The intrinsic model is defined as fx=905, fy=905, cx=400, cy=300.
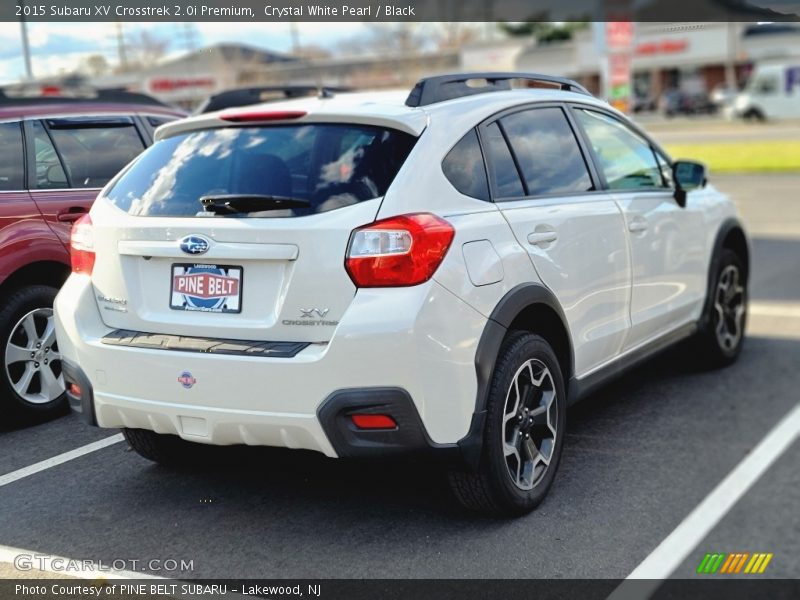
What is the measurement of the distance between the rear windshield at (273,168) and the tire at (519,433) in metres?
0.91

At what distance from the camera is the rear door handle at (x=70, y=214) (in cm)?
515

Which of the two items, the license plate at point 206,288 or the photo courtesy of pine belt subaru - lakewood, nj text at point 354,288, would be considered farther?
the license plate at point 206,288

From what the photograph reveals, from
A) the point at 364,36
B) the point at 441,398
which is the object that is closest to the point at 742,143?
the point at 364,36

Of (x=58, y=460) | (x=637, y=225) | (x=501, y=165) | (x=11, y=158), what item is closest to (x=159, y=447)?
(x=58, y=460)

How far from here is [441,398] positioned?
3.36 meters

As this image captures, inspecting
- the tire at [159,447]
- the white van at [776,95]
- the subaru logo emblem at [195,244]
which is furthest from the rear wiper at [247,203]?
the white van at [776,95]

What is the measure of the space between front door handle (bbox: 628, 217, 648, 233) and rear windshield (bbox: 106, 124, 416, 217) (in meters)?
1.68

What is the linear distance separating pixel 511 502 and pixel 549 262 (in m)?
1.06

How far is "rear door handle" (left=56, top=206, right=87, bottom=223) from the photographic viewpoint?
5152 millimetres

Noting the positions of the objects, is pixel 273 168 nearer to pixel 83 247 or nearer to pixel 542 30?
pixel 83 247

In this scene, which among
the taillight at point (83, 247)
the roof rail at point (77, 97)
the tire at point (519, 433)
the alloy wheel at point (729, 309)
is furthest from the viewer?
the alloy wheel at point (729, 309)

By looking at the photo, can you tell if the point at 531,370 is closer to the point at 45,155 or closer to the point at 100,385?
the point at 100,385

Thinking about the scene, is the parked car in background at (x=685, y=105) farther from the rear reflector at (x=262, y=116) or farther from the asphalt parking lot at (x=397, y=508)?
the rear reflector at (x=262, y=116)

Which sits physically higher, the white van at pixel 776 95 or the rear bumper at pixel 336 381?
the rear bumper at pixel 336 381
